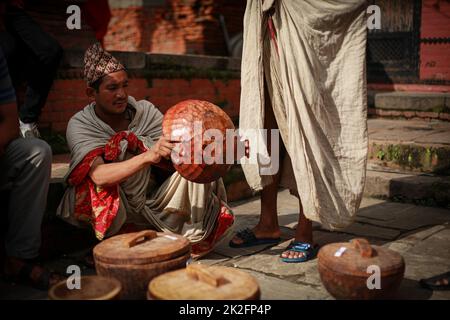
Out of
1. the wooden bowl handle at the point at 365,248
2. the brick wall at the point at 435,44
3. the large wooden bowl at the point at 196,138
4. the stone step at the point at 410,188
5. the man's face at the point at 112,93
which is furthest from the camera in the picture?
the brick wall at the point at 435,44

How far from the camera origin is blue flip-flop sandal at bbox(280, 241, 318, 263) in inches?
114

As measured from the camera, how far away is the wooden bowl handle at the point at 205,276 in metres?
1.85

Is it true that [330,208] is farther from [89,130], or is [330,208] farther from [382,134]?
[382,134]

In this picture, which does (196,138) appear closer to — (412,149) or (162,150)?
(162,150)

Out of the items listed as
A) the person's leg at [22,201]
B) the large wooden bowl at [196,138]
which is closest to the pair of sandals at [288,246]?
the large wooden bowl at [196,138]

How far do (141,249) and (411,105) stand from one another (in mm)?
5154

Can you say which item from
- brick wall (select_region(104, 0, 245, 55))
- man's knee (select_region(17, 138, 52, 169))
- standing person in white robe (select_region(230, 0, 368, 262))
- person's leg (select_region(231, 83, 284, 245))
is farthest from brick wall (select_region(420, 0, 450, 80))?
man's knee (select_region(17, 138, 52, 169))

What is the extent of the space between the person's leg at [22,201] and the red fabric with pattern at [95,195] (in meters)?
0.26

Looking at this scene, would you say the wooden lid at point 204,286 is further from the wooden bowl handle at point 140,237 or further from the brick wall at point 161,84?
the brick wall at point 161,84

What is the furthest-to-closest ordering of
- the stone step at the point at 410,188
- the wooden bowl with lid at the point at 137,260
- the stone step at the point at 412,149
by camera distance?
the stone step at the point at 412,149, the stone step at the point at 410,188, the wooden bowl with lid at the point at 137,260

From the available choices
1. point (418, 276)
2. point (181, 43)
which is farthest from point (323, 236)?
point (181, 43)

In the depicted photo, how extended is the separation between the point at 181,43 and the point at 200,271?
27.2 feet

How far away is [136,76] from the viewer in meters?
5.12
